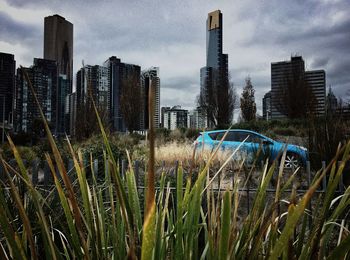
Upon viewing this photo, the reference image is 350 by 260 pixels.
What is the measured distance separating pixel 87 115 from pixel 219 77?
1466 centimetres

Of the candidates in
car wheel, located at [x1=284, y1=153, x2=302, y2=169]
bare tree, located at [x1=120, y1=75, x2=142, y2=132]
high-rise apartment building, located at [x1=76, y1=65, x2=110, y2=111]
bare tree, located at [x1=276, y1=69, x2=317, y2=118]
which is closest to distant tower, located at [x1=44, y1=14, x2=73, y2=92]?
high-rise apartment building, located at [x1=76, y1=65, x2=110, y2=111]

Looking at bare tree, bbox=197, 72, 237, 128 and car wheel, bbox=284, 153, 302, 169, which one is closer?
car wheel, bbox=284, 153, 302, 169

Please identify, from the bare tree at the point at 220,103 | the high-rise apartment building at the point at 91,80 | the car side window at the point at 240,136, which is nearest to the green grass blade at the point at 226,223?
the high-rise apartment building at the point at 91,80

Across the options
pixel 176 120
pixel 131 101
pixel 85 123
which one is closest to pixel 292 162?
pixel 85 123

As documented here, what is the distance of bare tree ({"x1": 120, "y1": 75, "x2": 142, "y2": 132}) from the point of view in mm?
25469

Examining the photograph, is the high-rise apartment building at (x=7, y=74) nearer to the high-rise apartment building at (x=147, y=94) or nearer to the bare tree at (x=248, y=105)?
the high-rise apartment building at (x=147, y=94)

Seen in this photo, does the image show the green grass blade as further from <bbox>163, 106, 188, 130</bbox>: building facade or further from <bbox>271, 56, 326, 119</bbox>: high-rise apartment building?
<bbox>163, 106, 188, 130</bbox>: building facade

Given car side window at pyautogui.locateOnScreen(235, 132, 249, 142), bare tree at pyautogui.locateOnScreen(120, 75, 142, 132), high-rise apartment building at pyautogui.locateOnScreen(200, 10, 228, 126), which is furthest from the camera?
high-rise apartment building at pyautogui.locateOnScreen(200, 10, 228, 126)

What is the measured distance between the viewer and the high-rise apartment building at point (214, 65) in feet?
90.1

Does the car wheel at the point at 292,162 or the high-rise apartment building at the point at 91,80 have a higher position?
the high-rise apartment building at the point at 91,80

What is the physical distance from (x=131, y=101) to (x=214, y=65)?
15.9m

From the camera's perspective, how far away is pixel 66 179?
86cm

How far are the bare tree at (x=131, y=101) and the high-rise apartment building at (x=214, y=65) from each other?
6425mm

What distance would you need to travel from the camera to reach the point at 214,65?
3797 cm
